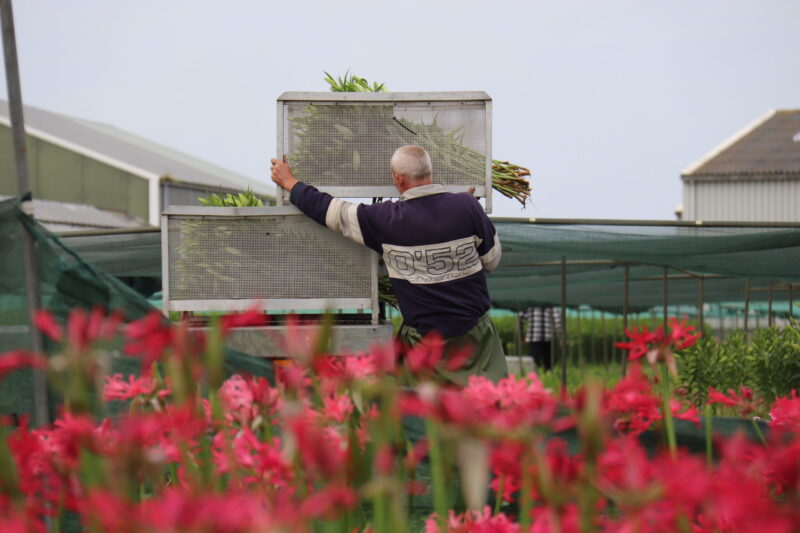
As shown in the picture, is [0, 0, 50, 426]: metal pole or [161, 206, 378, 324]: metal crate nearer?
[0, 0, 50, 426]: metal pole

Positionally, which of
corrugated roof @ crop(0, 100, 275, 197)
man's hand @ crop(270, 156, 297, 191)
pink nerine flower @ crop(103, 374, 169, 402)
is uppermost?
corrugated roof @ crop(0, 100, 275, 197)

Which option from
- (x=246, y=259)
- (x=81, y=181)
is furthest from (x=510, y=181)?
(x=81, y=181)

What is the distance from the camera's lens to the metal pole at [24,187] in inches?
108

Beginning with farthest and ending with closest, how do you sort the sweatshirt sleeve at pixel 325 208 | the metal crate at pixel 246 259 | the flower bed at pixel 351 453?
1. the metal crate at pixel 246 259
2. the sweatshirt sleeve at pixel 325 208
3. the flower bed at pixel 351 453

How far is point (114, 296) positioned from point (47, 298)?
0.30m

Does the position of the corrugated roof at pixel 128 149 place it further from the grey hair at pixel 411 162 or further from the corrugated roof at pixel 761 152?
the grey hair at pixel 411 162

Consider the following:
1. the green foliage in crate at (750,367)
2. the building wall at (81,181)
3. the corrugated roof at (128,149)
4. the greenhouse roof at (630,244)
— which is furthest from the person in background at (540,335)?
the building wall at (81,181)

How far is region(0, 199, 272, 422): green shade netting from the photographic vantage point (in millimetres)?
2615

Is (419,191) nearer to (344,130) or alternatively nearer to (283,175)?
(344,130)

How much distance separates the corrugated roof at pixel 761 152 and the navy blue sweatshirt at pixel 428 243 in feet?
91.0

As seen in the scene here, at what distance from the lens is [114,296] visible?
2602 mm

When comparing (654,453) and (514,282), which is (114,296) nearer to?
(654,453)

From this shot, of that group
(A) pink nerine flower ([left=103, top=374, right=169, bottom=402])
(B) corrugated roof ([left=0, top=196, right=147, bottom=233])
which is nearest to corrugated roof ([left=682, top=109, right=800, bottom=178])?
(B) corrugated roof ([left=0, top=196, right=147, bottom=233])

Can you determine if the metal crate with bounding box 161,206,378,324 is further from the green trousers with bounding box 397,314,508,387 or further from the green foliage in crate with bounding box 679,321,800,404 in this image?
the green foliage in crate with bounding box 679,321,800,404
